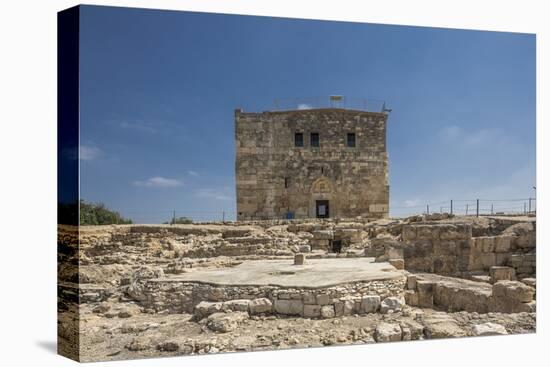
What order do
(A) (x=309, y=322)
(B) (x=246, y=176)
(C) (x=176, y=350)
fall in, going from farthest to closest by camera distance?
(B) (x=246, y=176)
(A) (x=309, y=322)
(C) (x=176, y=350)

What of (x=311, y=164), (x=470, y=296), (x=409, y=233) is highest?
(x=311, y=164)

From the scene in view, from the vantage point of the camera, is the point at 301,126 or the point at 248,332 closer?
the point at 248,332

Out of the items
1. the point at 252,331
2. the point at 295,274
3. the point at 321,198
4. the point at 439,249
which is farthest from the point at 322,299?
the point at 321,198

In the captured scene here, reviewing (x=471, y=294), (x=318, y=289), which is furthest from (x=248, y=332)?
(x=471, y=294)

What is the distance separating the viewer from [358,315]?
31.7 ft

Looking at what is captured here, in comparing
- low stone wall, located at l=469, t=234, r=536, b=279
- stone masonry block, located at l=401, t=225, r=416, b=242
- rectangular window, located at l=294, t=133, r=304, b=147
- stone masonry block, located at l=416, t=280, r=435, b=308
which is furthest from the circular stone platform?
rectangular window, located at l=294, t=133, r=304, b=147

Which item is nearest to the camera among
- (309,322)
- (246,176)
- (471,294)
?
(309,322)

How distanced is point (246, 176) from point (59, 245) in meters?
9.48

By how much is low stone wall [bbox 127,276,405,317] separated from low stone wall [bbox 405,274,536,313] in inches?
28.8

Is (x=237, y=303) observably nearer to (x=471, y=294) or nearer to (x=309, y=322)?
(x=309, y=322)

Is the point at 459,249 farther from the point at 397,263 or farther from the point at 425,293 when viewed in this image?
the point at 425,293

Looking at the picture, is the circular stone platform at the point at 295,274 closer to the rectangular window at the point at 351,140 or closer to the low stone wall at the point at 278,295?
the low stone wall at the point at 278,295

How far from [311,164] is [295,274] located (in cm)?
838

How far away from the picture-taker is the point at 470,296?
35.9 ft
